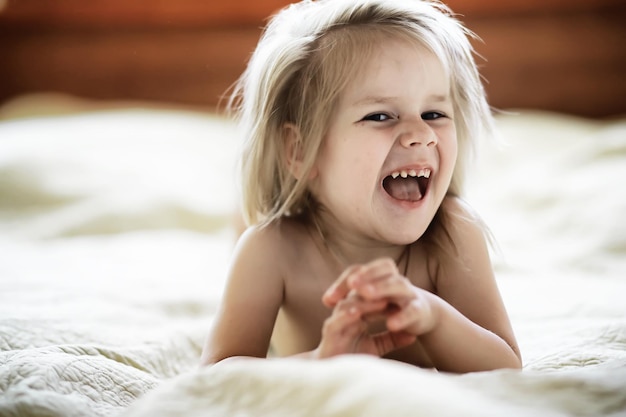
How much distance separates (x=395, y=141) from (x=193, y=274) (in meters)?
0.69

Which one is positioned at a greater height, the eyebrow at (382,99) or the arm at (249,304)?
the eyebrow at (382,99)

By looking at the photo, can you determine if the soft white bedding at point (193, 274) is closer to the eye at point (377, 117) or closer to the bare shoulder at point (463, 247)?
the bare shoulder at point (463, 247)

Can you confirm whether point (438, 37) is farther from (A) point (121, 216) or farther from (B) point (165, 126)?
(B) point (165, 126)

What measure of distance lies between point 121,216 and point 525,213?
104 cm

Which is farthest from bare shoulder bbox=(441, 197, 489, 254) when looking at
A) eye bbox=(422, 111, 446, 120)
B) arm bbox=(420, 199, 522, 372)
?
eye bbox=(422, 111, 446, 120)

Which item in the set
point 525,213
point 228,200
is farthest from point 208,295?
point 525,213

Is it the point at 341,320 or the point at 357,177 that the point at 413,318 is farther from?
the point at 357,177

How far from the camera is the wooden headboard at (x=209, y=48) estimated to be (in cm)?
247

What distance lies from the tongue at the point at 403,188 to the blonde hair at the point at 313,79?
11cm

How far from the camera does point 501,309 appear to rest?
3.08 ft

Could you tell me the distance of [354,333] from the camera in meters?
0.76

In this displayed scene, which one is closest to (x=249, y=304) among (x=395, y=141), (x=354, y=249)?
(x=354, y=249)

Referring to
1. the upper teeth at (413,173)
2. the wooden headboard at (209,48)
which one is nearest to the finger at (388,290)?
the upper teeth at (413,173)

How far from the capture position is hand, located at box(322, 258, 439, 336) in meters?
0.72
